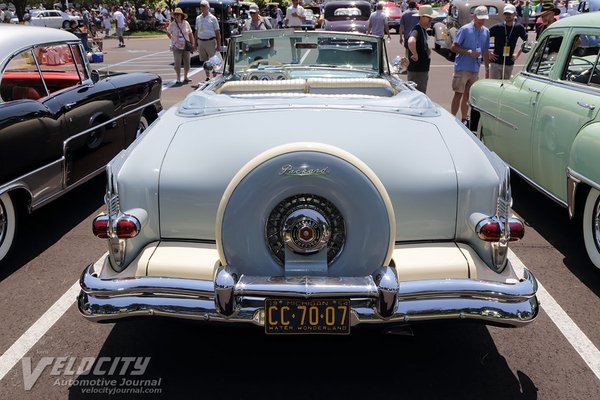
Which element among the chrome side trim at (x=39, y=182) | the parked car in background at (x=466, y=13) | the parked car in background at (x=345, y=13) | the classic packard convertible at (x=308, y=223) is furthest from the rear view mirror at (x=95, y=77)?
the parked car in background at (x=345, y=13)

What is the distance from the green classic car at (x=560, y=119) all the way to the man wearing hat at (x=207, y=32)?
805 cm

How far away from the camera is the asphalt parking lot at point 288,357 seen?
2.86 metres

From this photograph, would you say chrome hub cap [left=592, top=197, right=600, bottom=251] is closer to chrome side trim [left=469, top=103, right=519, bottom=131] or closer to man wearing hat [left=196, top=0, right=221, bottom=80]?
chrome side trim [left=469, top=103, right=519, bottom=131]

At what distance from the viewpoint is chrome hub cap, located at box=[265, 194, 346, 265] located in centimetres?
258

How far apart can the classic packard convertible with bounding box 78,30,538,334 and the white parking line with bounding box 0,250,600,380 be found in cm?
36

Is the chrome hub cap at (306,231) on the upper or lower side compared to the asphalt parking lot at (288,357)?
upper

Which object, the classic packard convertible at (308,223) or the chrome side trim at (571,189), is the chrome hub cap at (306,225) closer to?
the classic packard convertible at (308,223)

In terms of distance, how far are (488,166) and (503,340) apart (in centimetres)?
105

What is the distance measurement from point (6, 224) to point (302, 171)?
2808mm

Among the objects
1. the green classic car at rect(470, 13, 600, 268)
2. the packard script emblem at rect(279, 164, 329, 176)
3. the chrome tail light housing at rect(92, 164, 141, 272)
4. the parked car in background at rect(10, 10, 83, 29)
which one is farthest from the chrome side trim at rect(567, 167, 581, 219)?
the parked car in background at rect(10, 10, 83, 29)

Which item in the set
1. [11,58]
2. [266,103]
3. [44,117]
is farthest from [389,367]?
[11,58]

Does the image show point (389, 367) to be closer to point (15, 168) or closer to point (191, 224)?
point (191, 224)

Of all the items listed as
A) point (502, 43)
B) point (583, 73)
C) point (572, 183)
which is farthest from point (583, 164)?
point (502, 43)

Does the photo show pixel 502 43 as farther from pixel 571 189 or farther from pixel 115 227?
pixel 115 227
